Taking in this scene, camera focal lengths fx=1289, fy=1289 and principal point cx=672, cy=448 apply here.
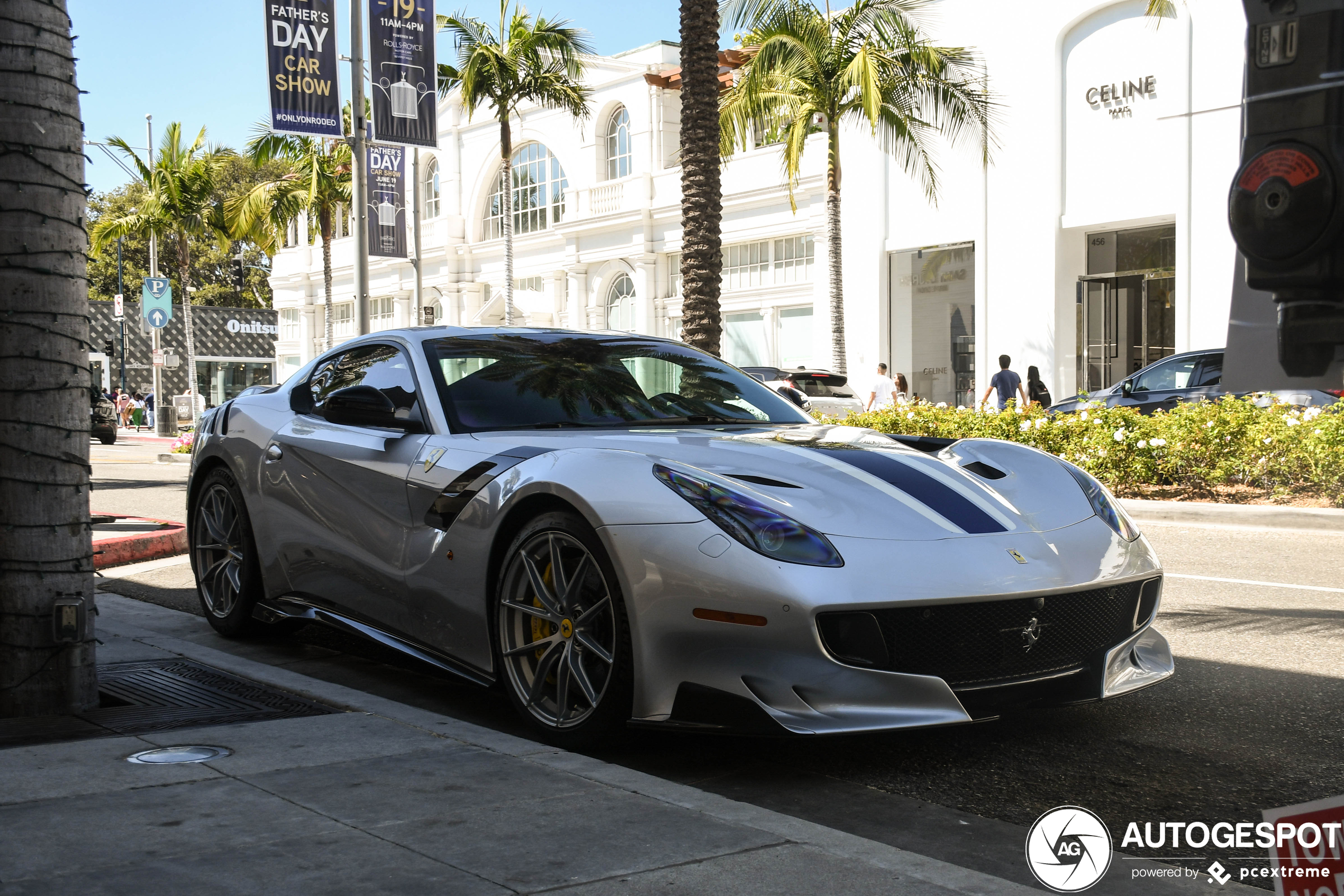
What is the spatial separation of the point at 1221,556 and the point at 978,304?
18.1 metres

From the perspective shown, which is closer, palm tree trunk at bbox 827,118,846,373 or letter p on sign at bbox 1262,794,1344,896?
letter p on sign at bbox 1262,794,1344,896

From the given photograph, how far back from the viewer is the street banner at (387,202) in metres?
23.0

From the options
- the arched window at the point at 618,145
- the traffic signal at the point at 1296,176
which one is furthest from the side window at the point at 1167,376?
the arched window at the point at 618,145

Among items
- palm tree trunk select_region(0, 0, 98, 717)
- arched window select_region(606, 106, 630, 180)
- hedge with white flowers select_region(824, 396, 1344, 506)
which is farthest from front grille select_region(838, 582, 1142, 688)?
arched window select_region(606, 106, 630, 180)

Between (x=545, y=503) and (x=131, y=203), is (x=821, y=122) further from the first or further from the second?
(x=131, y=203)

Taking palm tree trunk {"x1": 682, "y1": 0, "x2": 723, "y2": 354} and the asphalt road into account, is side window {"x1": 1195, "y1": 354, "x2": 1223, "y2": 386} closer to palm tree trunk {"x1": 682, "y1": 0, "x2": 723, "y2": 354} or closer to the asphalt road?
palm tree trunk {"x1": 682, "y1": 0, "x2": 723, "y2": 354}

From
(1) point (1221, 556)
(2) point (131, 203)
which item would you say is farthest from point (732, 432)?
(2) point (131, 203)

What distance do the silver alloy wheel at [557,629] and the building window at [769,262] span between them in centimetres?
2593

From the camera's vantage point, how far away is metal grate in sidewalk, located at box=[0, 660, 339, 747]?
4164 millimetres

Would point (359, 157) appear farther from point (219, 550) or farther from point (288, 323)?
point (288, 323)

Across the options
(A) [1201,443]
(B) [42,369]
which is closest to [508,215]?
(A) [1201,443]

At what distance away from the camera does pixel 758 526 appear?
3637 mm

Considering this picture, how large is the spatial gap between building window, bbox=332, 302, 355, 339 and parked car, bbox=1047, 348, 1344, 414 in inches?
1415

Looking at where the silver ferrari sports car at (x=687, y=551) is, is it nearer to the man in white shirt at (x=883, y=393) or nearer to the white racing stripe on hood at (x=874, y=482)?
the white racing stripe on hood at (x=874, y=482)
